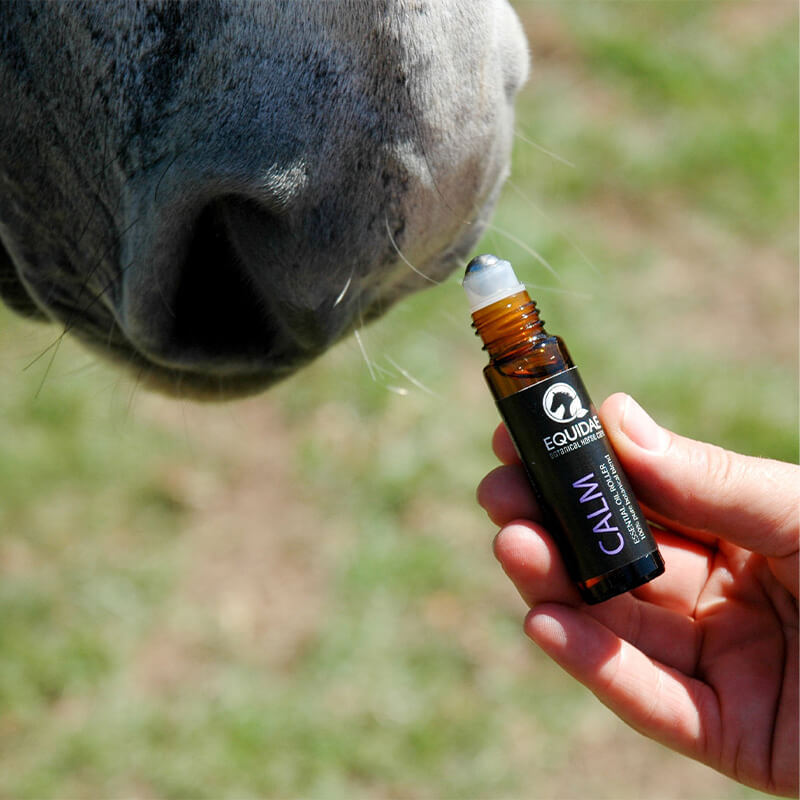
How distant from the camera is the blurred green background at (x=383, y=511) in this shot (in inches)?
82.4

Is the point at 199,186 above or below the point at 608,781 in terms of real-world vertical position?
above

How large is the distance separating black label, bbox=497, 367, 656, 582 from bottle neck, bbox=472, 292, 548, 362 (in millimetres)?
47

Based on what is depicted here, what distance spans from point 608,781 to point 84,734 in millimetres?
1152

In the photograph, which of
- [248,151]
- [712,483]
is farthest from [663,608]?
[248,151]

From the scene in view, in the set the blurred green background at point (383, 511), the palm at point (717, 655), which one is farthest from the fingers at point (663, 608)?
the blurred green background at point (383, 511)

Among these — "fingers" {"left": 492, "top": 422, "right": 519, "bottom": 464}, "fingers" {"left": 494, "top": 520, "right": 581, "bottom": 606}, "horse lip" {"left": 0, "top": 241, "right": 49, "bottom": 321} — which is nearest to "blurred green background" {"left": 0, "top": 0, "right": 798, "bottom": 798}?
"horse lip" {"left": 0, "top": 241, "right": 49, "bottom": 321}

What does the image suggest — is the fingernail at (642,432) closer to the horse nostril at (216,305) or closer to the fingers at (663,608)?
the fingers at (663,608)

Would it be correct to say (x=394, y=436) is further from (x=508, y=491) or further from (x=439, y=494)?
(x=508, y=491)

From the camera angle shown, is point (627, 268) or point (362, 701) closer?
point (362, 701)

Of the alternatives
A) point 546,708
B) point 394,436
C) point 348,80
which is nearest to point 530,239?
point 394,436

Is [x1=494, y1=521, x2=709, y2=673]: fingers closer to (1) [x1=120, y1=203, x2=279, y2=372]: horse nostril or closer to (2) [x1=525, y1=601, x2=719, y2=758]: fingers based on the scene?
(2) [x1=525, y1=601, x2=719, y2=758]: fingers

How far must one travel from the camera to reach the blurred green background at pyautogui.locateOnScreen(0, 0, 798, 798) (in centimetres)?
209

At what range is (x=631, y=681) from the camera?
1194 millimetres

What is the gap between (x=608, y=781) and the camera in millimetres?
2041
